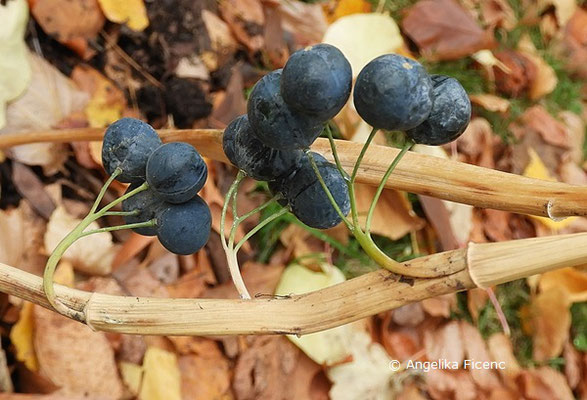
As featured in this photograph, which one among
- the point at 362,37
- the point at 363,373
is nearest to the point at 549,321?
the point at 363,373

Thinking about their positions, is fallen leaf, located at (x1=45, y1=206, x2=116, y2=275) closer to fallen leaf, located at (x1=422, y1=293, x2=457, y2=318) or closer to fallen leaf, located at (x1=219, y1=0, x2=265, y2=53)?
fallen leaf, located at (x1=219, y1=0, x2=265, y2=53)

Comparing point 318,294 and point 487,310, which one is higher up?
point 318,294

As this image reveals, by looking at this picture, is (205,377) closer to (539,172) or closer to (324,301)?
(324,301)

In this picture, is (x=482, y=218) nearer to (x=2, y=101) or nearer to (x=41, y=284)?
(x=2, y=101)

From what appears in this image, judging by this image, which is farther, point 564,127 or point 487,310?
point 564,127

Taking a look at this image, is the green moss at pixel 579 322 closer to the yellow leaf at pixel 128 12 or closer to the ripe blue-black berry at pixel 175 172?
the yellow leaf at pixel 128 12

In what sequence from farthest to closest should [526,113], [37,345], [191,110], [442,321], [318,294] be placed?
[526,113]
[442,321]
[191,110]
[37,345]
[318,294]

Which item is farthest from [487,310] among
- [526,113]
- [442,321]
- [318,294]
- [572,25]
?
[318,294]
